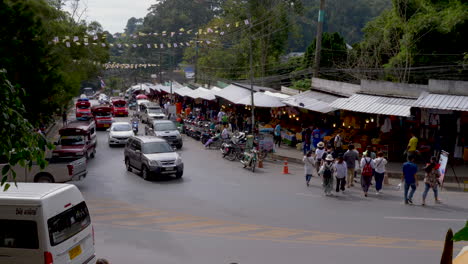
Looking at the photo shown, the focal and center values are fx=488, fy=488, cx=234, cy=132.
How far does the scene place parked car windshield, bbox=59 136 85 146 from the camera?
79.0 ft

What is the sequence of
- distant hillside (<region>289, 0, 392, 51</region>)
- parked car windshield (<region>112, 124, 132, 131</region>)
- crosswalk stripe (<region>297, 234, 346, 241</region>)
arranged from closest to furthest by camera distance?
crosswalk stripe (<region>297, 234, 346, 241</region>)
parked car windshield (<region>112, 124, 132, 131</region>)
distant hillside (<region>289, 0, 392, 51</region>)

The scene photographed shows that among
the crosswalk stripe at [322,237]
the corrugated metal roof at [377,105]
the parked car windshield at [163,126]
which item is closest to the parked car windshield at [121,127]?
the parked car windshield at [163,126]

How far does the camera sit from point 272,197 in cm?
1695

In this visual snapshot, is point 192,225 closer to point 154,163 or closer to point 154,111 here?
point 154,163

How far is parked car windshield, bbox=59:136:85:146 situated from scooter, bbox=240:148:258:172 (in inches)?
324

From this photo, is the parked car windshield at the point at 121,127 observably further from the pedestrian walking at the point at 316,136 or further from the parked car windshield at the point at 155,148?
the pedestrian walking at the point at 316,136

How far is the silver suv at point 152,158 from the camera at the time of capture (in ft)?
64.7

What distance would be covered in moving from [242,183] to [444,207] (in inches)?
300

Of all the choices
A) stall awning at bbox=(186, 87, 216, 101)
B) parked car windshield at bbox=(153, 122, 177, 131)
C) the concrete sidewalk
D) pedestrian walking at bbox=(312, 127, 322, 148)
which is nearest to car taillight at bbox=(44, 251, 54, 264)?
the concrete sidewalk

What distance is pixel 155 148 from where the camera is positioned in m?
20.9

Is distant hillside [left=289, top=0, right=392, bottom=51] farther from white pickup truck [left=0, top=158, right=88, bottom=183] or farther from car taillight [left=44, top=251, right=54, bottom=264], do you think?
car taillight [left=44, top=251, right=54, bottom=264]

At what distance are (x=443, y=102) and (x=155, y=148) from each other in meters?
12.1

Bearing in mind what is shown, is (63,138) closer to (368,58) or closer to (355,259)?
(355,259)

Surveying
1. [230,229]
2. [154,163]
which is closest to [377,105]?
[154,163]
